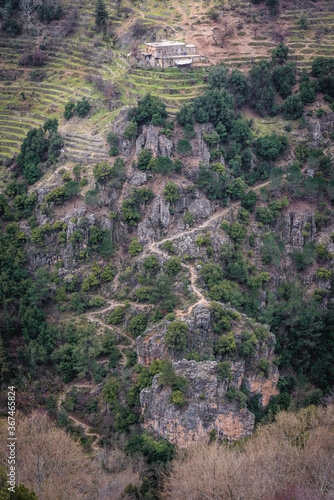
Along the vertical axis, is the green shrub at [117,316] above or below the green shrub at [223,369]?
below

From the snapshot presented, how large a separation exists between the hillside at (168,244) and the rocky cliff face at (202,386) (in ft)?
0.67

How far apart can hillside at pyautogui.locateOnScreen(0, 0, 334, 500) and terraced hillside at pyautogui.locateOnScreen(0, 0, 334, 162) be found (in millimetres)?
364

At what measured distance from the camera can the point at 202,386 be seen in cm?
4972

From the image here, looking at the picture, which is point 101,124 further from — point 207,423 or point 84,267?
point 207,423

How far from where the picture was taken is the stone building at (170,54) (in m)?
76.9

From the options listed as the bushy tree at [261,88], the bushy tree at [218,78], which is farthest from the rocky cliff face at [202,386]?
the bushy tree at [261,88]

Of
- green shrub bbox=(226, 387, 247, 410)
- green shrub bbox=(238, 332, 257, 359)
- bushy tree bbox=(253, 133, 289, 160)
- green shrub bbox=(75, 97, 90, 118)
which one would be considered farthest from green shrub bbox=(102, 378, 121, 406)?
green shrub bbox=(75, 97, 90, 118)

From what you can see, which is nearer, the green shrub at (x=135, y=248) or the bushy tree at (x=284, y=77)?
the green shrub at (x=135, y=248)

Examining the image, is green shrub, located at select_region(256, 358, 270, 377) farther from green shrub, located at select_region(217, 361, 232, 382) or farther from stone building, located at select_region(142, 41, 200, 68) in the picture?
stone building, located at select_region(142, 41, 200, 68)

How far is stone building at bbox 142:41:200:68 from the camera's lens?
76938 millimetres

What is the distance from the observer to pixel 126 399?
5306 cm

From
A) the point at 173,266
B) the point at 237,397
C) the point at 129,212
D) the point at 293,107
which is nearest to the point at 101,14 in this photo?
the point at 293,107

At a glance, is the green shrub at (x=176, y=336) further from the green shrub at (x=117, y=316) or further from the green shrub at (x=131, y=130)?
the green shrub at (x=131, y=130)

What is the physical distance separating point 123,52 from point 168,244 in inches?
1576
